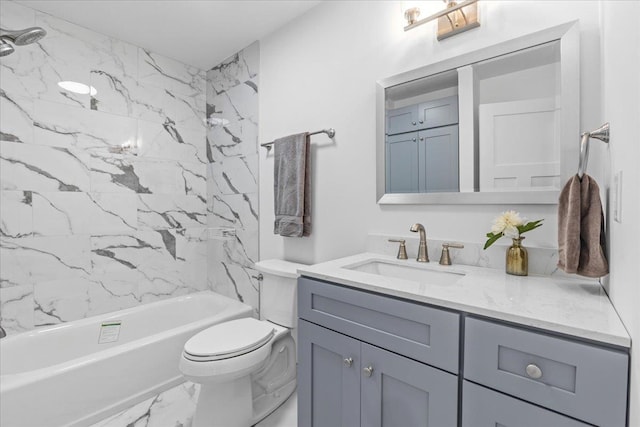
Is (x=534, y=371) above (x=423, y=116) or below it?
below

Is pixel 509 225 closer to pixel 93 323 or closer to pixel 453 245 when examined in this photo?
pixel 453 245

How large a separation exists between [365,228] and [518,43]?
1059 mm

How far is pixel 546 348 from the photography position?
2.28ft

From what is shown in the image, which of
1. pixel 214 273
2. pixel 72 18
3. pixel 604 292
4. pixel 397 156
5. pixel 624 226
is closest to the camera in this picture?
pixel 624 226

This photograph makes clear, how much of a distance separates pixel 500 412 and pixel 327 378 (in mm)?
602

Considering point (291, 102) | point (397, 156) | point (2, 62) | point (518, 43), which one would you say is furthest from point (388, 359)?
point (2, 62)

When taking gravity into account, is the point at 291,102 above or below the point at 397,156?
above

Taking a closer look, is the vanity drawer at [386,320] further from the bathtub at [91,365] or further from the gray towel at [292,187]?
the bathtub at [91,365]

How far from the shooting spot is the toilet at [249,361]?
1.40m

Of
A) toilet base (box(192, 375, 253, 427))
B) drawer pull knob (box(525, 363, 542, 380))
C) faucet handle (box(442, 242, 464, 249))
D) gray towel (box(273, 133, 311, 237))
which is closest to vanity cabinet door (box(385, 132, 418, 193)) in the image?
faucet handle (box(442, 242, 464, 249))

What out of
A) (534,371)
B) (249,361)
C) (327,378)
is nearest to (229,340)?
(249,361)

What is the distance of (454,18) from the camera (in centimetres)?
136

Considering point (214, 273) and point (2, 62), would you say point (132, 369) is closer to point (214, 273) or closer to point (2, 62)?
point (214, 273)

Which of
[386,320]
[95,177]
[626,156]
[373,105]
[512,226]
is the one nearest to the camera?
[626,156]
